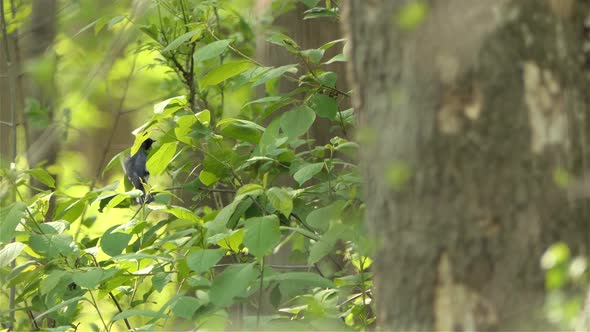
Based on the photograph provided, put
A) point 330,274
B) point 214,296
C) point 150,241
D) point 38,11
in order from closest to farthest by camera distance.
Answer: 1. point 214,296
2. point 150,241
3. point 330,274
4. point 38,11

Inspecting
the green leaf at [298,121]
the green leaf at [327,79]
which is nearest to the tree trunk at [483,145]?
the green leaf at [298,121]

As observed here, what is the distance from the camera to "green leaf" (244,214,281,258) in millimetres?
2074

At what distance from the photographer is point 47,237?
263 cm

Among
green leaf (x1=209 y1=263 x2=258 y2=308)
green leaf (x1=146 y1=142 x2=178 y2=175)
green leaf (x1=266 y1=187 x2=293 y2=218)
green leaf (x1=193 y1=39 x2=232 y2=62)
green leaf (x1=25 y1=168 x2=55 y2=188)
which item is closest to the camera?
green leaf (x1=209 y1=263 x2=258 y2=308)

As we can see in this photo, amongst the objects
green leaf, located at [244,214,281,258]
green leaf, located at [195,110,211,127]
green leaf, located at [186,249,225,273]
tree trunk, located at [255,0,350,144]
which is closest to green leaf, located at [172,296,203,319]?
green leaf, located at [186,249,225,273]

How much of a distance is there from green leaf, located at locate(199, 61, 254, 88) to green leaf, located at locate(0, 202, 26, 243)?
72 centimetres

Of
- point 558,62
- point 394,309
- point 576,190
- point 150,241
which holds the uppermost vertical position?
point 558,62

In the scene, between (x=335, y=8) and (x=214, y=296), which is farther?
(x=335, y=8)

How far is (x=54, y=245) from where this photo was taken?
260cm

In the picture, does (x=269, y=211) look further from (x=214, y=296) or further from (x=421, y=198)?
(x=421, y=198)

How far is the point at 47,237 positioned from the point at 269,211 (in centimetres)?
75

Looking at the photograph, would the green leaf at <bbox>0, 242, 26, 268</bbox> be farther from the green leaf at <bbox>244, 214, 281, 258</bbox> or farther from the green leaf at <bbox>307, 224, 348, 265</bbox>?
the green leaf at <bbox>307, 224, 348, 265</bbox>

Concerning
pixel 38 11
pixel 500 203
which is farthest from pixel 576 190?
pixel 38 11

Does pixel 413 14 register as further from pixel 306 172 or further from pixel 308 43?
pixel 308 43
